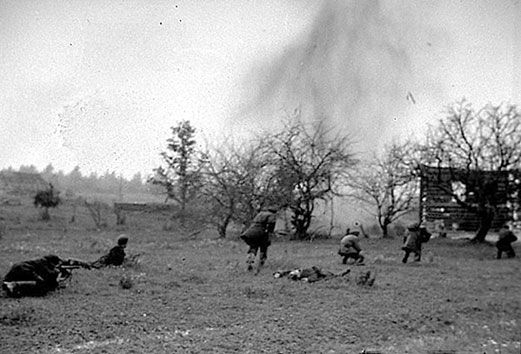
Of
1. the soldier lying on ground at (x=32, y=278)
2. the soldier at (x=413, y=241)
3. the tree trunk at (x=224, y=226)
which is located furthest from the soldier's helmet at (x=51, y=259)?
the tree trunk at (x=224, y=226)

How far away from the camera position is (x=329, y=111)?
36969 mm

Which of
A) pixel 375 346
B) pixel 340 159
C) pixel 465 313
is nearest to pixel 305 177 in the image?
pixel 340 159

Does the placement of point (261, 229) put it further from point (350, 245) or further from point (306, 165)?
point (306, 165)

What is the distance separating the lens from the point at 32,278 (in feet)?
32.6

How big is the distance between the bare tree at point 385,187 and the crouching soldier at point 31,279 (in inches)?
1055

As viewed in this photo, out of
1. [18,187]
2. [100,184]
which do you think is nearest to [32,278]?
[18,187]

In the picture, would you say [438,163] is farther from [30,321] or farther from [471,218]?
[30,321]

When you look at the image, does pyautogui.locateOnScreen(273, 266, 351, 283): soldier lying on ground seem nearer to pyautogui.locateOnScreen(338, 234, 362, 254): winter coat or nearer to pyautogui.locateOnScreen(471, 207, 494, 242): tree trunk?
pyautogui.locateOnScreen(338, 234, 362, 254): winter coat

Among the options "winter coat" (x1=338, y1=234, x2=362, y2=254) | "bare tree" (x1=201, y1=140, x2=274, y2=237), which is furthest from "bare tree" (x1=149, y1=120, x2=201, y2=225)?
"winter coat" (x1=338, y1=234, x2=362, y2=254)

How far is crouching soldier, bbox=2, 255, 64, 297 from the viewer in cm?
966

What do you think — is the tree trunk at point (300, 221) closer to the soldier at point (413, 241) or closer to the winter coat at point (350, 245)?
the soldier at point (413, 241)

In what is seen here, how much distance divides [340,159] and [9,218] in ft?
80.6

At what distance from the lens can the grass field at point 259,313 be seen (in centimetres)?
696

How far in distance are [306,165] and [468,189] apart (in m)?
10.8
